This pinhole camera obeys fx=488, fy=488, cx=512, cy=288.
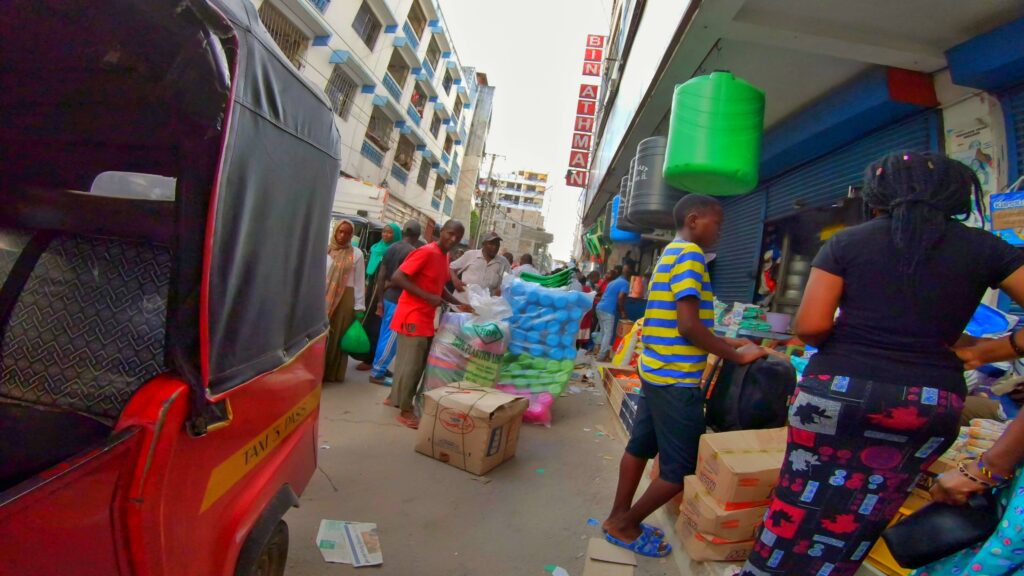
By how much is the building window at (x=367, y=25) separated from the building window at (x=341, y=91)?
1754 millimetres

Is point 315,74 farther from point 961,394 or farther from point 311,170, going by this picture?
point 961,394

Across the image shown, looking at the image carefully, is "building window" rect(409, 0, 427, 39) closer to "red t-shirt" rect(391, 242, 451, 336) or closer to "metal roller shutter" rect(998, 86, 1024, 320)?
"red t-shirt" rect(391, 242, 451, 336)

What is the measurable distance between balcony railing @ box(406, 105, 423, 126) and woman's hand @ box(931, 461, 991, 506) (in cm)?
2663

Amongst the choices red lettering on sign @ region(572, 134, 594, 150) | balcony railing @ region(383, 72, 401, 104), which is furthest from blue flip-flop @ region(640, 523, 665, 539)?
balcony railing @ region(383, 72, 401, 104)

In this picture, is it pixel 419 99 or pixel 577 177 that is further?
pixel 419 99

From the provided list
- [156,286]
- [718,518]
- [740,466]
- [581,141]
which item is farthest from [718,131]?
[581,141]

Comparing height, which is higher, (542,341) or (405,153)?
(405,153)

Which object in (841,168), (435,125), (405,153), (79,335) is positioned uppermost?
(435,125)

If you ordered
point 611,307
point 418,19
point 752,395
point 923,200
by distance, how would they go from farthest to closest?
point 418,19
point 611,307
point 752,395
point 923,200

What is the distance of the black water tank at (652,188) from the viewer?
5129mm

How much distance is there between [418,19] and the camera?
24984mm

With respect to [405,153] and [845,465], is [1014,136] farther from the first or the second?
[405,153]

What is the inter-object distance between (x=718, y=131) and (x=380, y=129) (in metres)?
22.6

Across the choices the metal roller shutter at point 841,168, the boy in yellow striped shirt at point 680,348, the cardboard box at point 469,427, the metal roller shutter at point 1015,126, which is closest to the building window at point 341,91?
the metal roller shutter at point 841,168
